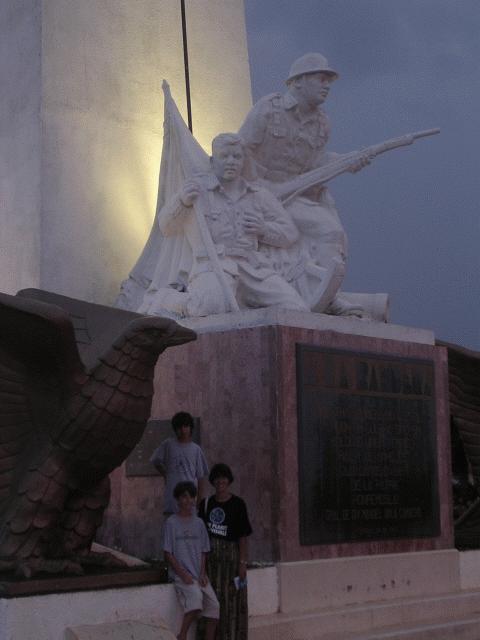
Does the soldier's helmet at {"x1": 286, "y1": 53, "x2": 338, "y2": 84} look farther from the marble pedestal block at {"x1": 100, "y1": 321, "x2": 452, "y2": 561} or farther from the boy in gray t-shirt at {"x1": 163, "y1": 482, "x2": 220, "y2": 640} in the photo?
the boy in gray t-shirt at {"x1": 163, "y1": 482, "x2": 220, "y2": 640}

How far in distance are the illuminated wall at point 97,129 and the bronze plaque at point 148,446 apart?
178 centimetres

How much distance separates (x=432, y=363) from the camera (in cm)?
843

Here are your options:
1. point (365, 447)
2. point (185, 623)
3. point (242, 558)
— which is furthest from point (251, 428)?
point (185, 623)

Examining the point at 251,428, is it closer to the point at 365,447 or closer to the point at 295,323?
the point at 295,323

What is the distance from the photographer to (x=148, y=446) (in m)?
7.56

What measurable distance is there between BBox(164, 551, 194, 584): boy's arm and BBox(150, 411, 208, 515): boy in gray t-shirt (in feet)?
2.53

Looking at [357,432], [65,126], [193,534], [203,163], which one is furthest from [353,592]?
[65,126]

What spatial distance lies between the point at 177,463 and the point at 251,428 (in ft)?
2.67

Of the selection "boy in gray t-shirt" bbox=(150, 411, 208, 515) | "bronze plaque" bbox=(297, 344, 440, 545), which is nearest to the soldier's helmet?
"bronze plaque" bbox=(297, 344, 440, 545)

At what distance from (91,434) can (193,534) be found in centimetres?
77

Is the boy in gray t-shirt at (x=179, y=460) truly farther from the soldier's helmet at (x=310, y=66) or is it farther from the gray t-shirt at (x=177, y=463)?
the soldier's helmet at (x=310, y=66)

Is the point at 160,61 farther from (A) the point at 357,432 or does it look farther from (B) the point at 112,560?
(B) the point at 112,560

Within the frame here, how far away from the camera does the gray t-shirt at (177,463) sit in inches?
257

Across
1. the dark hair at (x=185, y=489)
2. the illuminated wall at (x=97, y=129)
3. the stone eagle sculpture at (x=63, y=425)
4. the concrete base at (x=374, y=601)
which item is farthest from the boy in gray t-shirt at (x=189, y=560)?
the illuminated wall at (x=97, y=129)
